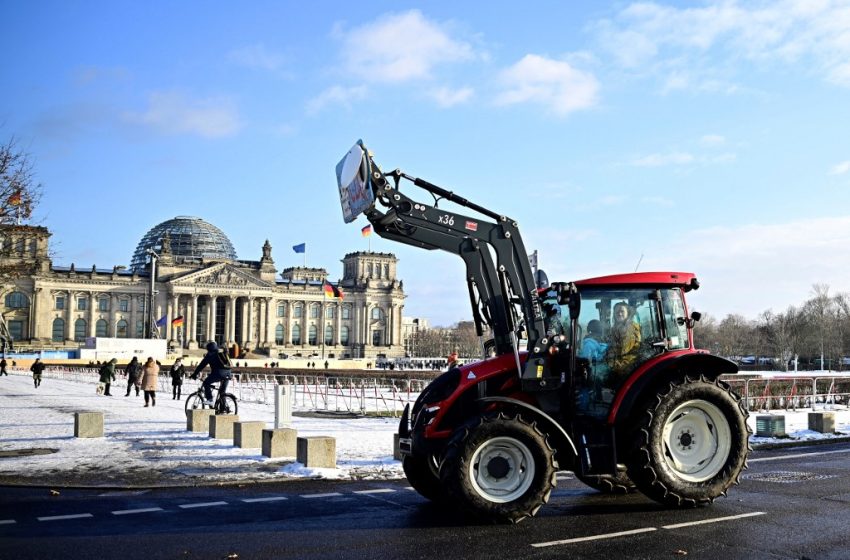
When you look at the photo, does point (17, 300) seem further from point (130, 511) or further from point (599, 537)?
point (599, 537)

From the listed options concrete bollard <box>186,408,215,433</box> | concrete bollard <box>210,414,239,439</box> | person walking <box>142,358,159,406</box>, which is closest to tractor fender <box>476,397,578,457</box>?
concrete bollard <box>210,414,239,439</box>

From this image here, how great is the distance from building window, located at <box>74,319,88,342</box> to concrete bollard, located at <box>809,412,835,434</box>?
145187 millimetres

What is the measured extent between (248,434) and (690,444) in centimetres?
1008

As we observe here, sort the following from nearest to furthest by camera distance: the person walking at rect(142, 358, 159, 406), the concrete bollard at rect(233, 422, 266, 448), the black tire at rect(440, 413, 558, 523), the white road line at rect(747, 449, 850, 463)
Result: the black tire at rect(440, 413, 558, 523)
the white road line at rect(747, 449, 850, 463)
the concrete bollard at rect(233, 422, 266, 448)
the person walking at rect(142, 358, 159, 406)

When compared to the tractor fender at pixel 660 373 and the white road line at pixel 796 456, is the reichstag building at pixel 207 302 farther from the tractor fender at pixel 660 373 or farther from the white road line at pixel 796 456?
the tractor fender at pixel 660 373

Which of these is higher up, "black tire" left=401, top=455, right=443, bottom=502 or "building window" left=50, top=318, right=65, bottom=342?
"building window" left=50, top=318, right=65, bottom=342

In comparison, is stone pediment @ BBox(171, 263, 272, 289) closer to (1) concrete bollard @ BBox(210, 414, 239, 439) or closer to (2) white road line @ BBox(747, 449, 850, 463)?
(1) concrete bollard @ BBox(210, 414, 239, 439)

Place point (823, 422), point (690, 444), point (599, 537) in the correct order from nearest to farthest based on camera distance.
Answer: point (599, 537) < point (690, 444) < point (823, 422)

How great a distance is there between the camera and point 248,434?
57.4 ft

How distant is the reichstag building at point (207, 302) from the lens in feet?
480

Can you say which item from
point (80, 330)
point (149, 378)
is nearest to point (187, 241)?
point (80, 330)

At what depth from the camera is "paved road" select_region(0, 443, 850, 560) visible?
829 cm

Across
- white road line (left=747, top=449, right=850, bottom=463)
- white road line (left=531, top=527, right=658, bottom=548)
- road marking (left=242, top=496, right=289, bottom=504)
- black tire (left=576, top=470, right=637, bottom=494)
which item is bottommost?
white road line (left=747, top=449, right=850, bottom=463)

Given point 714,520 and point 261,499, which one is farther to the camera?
point 261,499
